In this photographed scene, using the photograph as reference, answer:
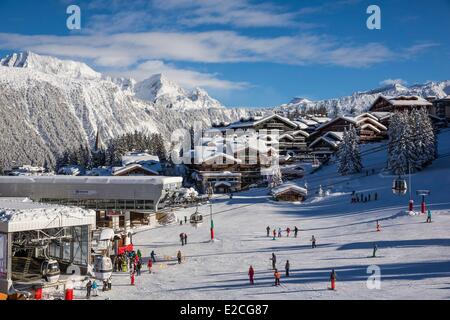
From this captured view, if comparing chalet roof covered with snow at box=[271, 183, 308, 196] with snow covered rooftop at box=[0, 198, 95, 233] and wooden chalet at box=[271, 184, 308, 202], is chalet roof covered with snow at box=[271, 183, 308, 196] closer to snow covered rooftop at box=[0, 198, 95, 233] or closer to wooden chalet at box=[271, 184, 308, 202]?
wooden chalet at box=[271, 184, 308, 202]

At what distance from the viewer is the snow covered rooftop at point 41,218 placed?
1867 centimetres

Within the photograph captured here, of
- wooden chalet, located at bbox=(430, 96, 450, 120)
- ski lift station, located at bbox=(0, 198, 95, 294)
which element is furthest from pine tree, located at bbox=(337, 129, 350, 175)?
wooden chalet, located at bbox=(430, 96, 450, 120)

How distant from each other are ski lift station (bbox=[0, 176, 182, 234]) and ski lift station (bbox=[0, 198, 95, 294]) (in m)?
11.3

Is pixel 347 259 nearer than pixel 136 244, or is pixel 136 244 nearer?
pixel 347 259

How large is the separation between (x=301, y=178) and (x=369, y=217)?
25.8 meters

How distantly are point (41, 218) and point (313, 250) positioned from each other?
1354 cm

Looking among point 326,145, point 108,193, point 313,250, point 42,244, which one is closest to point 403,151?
point 326,145

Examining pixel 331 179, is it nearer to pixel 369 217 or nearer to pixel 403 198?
pixel 403 198

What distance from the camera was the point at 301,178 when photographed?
192 ft

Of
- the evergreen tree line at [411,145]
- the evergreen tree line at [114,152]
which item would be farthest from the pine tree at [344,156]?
the evergreen tree line at [114,152]

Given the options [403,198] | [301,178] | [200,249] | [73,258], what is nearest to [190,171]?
[301,178]

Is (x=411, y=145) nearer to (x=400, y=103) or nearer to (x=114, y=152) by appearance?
(x=400, y=103)

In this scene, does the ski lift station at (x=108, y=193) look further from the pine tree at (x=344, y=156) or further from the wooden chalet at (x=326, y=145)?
the wooden chalet at (x=326, y=145)

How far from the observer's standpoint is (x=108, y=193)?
1433 inches
